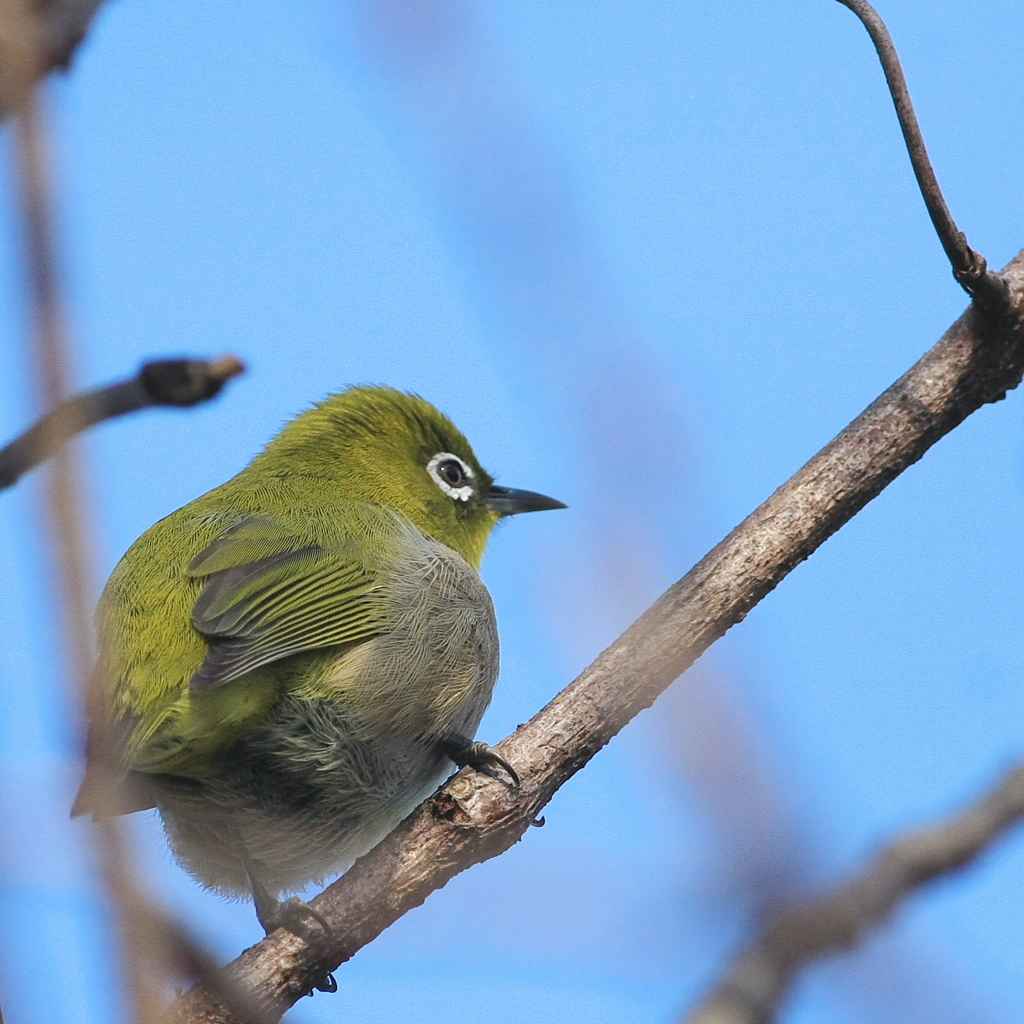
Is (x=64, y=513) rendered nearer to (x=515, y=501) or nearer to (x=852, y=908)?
(x=852, y=908)

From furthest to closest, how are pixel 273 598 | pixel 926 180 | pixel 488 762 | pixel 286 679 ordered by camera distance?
pixel 273 598 → pixel 286 679 → pixel 488 762 → pixel 926 180

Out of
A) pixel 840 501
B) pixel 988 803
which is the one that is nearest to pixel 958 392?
pixel 840 501

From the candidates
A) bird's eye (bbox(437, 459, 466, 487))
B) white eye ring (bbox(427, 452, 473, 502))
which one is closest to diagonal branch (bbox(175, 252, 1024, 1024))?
white eye ring (bbox(427, 452, 473, 502))

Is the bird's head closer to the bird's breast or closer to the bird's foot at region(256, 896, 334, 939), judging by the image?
the bird's breast

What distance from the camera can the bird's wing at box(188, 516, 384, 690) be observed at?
4.57 metres

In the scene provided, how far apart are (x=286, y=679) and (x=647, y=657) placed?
1.51 metres

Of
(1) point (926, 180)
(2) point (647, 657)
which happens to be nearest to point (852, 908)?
(2) point (647, 657)

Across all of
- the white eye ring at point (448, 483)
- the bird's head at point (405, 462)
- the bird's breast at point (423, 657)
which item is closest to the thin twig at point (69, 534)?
the bird's breast at point (423, 657)

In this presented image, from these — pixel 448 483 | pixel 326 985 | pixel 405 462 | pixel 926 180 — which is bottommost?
pixel 326 985

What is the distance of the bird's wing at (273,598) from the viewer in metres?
4.57

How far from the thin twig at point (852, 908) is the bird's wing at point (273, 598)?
278cm

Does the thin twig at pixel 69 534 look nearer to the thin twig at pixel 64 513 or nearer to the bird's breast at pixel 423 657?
the thin twig at pixel 64 513

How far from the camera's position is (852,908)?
194cm

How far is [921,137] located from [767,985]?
2.57 meters
